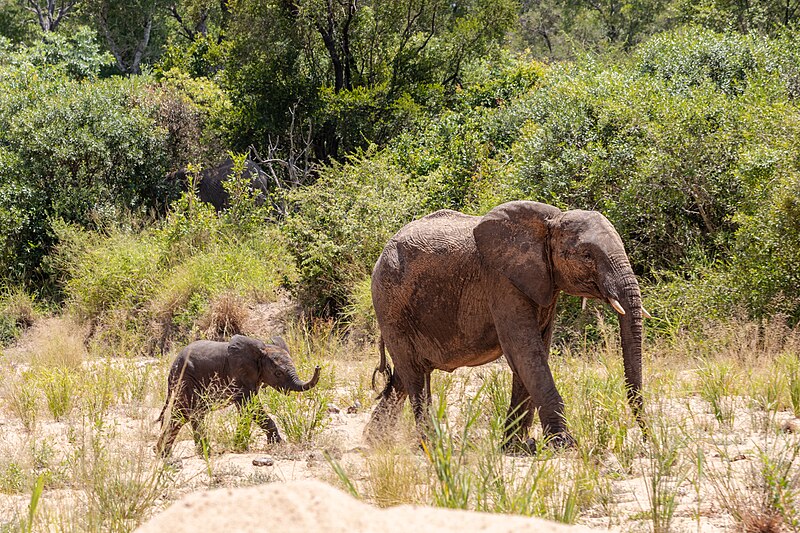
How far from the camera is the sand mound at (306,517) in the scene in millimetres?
2947

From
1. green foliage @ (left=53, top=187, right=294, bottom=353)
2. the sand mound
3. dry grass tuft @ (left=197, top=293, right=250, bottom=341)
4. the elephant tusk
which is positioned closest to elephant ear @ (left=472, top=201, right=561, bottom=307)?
the elephant tusk

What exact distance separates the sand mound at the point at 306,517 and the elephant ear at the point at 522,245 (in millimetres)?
4029

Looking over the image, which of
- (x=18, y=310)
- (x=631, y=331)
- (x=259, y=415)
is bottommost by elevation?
(x=18, y=310)

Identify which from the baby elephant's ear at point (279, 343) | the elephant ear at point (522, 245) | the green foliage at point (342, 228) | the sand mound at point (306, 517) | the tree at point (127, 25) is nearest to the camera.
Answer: the sand mound at point (306, 517)

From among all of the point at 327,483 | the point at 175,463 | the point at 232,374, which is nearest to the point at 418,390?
the point at 232,374

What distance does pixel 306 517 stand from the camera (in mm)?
3012

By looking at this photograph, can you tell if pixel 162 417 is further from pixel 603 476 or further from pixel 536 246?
pixel 603 476

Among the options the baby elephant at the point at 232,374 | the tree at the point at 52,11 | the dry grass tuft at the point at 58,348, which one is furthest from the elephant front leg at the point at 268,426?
the tree at the point at 52,11

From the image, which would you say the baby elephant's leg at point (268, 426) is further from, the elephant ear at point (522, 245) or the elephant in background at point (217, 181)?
the elephant in background at point (217, 181)

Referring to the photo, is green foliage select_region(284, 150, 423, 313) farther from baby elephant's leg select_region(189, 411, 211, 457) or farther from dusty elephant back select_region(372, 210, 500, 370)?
baby elephant's leg select_region(189, 411, 211, 457)

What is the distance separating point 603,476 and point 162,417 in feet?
12.5

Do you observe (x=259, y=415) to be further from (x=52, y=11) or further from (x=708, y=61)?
(x=52, y=11)

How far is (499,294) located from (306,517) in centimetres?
430

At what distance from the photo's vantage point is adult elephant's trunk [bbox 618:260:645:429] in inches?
257
